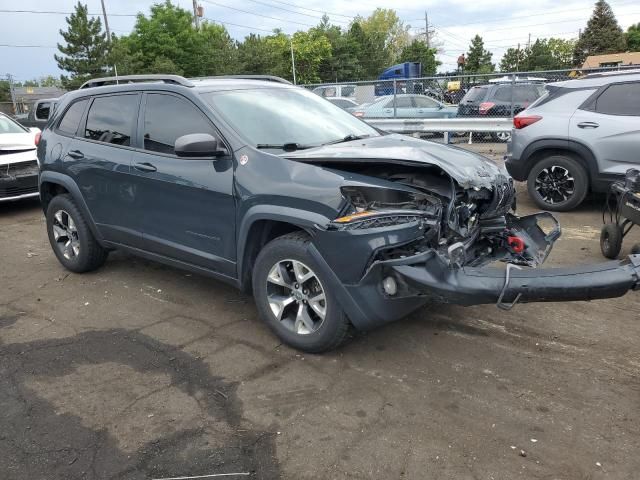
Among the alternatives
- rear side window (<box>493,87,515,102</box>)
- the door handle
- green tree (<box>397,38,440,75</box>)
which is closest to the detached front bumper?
the door handle

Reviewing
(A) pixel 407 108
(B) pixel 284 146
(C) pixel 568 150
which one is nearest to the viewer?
(B) pixel 284 146

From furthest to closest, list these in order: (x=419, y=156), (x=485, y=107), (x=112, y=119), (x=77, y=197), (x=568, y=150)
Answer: (x=485, y=107)
(x=568, y=150)
(x=77, y=197)
(x=112, y=119)
(x=419, y=156)

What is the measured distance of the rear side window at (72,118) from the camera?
5.30m

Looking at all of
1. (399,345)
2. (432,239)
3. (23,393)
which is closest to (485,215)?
(432,239)

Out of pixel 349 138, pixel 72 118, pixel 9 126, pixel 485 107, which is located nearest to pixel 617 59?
pixel 485 107

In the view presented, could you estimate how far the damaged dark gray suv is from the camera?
321cm

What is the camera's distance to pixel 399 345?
3891 mm

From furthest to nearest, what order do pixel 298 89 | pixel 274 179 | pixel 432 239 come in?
pixel 298 89 < pixel 274 179 < pixel 432 239

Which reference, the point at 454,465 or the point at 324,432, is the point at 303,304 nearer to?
the point at 324,432

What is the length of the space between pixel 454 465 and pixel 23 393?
260 cm

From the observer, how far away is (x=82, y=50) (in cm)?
4594

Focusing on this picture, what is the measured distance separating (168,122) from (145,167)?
0.41 meters

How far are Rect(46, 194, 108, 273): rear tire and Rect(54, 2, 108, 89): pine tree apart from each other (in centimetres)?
4477

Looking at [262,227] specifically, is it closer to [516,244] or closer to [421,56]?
[516,244]
